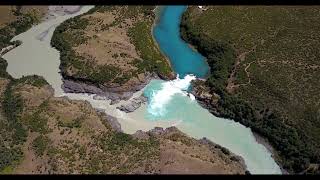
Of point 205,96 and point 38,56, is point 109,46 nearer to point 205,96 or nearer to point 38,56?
point 38,56

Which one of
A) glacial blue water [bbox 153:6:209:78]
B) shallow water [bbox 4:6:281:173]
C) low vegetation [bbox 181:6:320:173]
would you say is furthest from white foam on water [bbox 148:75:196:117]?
low vegetation [bbox 181:6:320:173]

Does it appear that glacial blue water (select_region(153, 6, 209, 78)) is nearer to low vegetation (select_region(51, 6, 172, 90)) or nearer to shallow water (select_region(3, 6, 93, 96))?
low vegetation (select_region(51, 6, 172, 90))

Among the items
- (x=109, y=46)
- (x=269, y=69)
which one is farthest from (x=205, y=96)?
(x=109, y=46)

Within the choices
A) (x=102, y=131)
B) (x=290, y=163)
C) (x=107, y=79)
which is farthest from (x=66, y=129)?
(x=290, y=163)

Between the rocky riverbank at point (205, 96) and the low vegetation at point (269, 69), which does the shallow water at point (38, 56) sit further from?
the low vegetation at point (269, 69)

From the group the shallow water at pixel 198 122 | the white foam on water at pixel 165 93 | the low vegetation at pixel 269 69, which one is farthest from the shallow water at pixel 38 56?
the low vegetation at pixel 269 69

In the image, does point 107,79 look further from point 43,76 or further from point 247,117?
point 247,117
